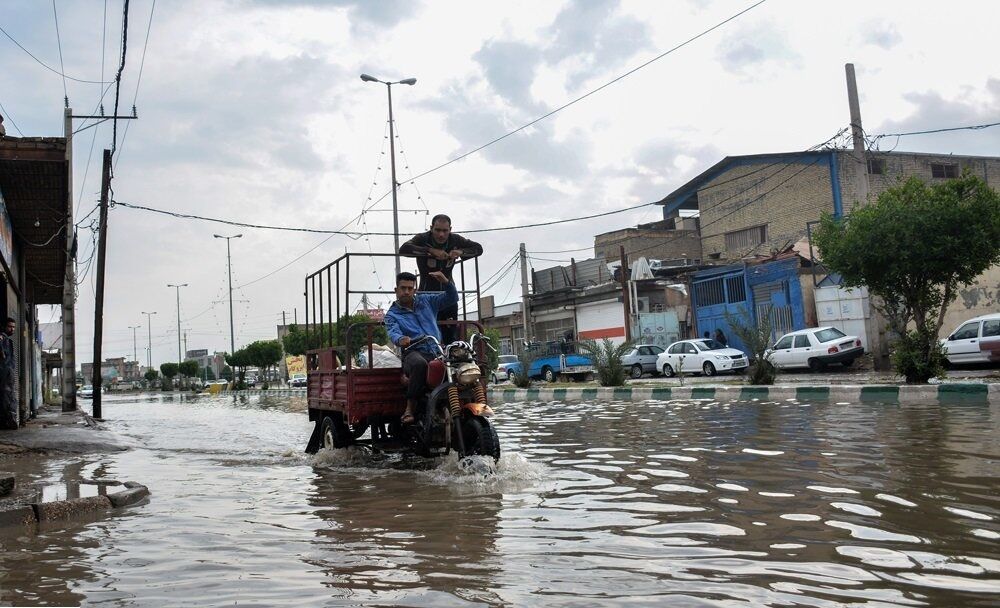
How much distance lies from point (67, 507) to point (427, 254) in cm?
403

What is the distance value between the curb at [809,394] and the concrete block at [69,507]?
36.8ft

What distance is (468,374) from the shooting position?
6715mm

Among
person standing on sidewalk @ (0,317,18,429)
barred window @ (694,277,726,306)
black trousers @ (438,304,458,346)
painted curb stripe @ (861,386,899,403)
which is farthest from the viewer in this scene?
barred window @ (694,277,726,306)

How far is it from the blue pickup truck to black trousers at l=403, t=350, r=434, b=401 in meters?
22.5

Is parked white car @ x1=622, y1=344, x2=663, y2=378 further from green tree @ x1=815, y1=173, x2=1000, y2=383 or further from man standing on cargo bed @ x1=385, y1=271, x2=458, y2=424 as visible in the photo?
man standing on cargo bed @ x1=385, y1=271, x2=458, y2=424

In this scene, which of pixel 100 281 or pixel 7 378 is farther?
pixel 100 281

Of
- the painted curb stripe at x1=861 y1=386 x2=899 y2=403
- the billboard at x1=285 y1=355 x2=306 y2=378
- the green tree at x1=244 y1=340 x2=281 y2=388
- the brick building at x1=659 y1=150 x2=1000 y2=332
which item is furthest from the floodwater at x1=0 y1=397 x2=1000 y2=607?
the billboard at x1=285 y1=355 x2=306 y2=378

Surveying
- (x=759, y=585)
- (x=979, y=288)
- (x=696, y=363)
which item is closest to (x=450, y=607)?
(x=759, y=585)

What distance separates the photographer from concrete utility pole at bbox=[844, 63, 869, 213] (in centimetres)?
1969

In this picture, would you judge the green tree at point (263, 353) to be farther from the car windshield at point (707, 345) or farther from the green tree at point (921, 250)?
the green tree at point (921, 250)

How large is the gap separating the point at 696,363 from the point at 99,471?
22609mm

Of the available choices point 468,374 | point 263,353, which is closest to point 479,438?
point 468,374

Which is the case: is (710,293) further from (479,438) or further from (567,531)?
(567,531)

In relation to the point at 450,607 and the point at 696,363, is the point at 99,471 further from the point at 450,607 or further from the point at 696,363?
the point at 696,363
